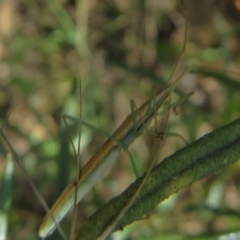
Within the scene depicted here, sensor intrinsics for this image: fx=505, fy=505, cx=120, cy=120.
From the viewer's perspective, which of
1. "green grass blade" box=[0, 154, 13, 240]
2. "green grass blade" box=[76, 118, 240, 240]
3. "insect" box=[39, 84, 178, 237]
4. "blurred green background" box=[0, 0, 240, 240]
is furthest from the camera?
"blurred green background" box=[0, 0, 240, 240]

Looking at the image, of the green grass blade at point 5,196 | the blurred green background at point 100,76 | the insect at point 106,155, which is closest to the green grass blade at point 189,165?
the insect at point 106,155

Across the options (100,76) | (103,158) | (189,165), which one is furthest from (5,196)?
(100,76)

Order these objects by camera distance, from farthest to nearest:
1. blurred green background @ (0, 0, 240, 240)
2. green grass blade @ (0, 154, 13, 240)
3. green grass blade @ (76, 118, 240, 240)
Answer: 1. blurred green background @ (0, 0, 240, 240)
2. green grass blade @ (0, 154, 13, 240)
3. green grass blade @ (76, 118, 240, 240)

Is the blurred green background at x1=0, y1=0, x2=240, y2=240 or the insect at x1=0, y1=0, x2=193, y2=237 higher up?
the blurred green background at x1=0, y1=0, x2=240, y2=240

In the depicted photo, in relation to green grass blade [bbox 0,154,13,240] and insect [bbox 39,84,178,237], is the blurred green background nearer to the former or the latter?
green grass blade [bbox 0,154,13,240]

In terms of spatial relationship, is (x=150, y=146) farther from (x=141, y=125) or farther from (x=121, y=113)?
(x=141, y=125)

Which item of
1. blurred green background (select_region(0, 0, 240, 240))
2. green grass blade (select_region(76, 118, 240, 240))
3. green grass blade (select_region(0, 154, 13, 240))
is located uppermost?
blurred green background (select_region(0, 0, 240, 240))

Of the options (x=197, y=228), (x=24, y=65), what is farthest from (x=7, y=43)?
(x=197, y=228)

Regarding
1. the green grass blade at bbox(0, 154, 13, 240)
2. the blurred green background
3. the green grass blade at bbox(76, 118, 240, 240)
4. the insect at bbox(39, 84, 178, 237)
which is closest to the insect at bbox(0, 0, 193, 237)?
the insect at bbox(39, 84, 178, 237)

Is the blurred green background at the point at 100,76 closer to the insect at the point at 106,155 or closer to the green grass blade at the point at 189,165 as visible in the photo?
the insect at the point at 106,155
